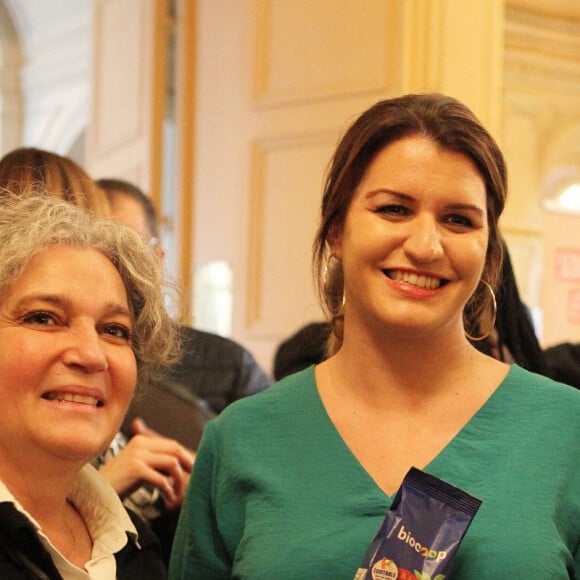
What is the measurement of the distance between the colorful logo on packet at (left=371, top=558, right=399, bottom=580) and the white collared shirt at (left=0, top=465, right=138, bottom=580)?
42cm

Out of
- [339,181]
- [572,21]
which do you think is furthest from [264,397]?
[572,21]

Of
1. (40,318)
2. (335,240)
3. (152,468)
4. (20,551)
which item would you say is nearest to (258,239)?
(152,468)

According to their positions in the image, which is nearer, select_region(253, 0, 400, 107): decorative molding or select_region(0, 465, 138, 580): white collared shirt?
select_region(0, 465, 138, 580): white collared shirt

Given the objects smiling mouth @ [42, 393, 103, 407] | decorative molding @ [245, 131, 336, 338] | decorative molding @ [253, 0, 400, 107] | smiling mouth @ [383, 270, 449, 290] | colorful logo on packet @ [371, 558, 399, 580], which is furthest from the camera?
decorative molding @ [245, 131, 336, 338]

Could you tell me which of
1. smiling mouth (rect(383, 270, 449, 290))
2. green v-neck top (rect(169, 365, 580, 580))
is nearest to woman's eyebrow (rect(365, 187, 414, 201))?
smiling mouth (rect(383, 270, 449, 290))

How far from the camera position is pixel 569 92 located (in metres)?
7.36

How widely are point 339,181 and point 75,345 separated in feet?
1.64

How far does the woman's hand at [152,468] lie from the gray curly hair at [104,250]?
20 centimetres

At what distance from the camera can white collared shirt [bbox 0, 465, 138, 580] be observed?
5.11 feet

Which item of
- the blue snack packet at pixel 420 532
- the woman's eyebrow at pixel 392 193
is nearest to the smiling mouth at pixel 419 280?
the woman's eyebrow at pixel 392 193

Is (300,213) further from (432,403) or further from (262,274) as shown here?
(432,403)

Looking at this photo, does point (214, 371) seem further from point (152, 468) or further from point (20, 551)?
point (20, 551)

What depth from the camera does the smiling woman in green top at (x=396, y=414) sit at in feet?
4.87

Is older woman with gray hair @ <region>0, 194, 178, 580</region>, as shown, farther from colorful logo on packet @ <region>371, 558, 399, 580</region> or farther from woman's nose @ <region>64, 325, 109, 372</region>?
colorful logo on packet @ <region>371, 558, 399, 580</region>
